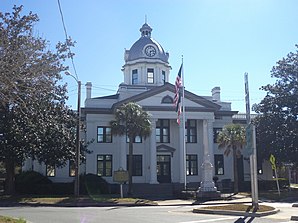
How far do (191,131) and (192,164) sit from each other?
3.61 metres

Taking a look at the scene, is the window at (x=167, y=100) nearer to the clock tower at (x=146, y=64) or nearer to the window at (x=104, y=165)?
the clock tower at (x=146, y=64)

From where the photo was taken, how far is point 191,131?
4669 cm

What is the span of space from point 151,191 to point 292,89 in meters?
17.9

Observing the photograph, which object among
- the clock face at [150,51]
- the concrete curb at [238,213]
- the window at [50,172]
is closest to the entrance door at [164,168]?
the window at [50,172]

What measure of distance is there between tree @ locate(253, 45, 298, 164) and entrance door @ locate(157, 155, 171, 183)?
31.8 ft

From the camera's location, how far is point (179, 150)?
45094 mm

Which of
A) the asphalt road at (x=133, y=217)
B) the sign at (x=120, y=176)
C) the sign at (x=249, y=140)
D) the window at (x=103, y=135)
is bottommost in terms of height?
the asphalt road at (x=133, y=217)

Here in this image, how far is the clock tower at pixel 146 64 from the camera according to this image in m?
52.2

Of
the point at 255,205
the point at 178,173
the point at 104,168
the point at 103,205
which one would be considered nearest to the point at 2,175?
the point at 104,168

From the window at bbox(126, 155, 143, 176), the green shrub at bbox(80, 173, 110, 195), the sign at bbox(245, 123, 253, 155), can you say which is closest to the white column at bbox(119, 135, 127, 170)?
the window at bbox(126, 155, 143, 176)

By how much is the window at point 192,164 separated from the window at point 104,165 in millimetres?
8332

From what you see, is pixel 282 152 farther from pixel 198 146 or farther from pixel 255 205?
pixel 255 205

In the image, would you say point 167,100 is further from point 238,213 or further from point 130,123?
point 238,213

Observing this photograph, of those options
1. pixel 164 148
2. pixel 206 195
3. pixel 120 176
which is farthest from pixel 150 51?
pixel 206 195
